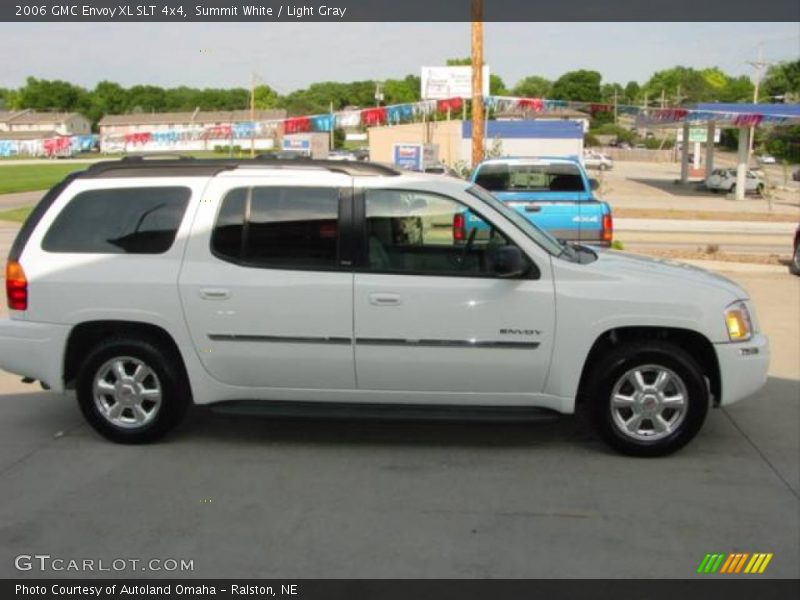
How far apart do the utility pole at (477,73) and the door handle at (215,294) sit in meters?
15.0

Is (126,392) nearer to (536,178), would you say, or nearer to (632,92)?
(536,178)

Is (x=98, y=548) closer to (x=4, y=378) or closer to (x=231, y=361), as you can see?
(x=231, y=361)

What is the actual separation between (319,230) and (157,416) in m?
1.54

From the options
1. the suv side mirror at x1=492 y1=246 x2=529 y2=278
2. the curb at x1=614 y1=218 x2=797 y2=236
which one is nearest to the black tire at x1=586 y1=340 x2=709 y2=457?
the suv side mirror at x1=492 y1=246 x2=529 y2=278

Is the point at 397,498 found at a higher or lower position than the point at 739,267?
higher

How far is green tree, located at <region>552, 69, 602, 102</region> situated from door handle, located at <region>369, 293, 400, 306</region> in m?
147

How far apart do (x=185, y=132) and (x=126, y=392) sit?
59135mm

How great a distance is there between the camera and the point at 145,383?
16.8ft

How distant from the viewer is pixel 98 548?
3783mm

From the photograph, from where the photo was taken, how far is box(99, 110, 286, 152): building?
170 ft

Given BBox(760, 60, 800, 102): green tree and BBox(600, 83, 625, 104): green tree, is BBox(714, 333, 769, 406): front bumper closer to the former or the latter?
BBox(760, 60, 800, 102): green tree

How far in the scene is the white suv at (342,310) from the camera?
480 centimetres

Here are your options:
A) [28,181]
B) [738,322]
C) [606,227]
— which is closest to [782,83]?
[28,181]

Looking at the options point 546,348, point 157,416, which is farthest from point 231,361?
point 546,348
